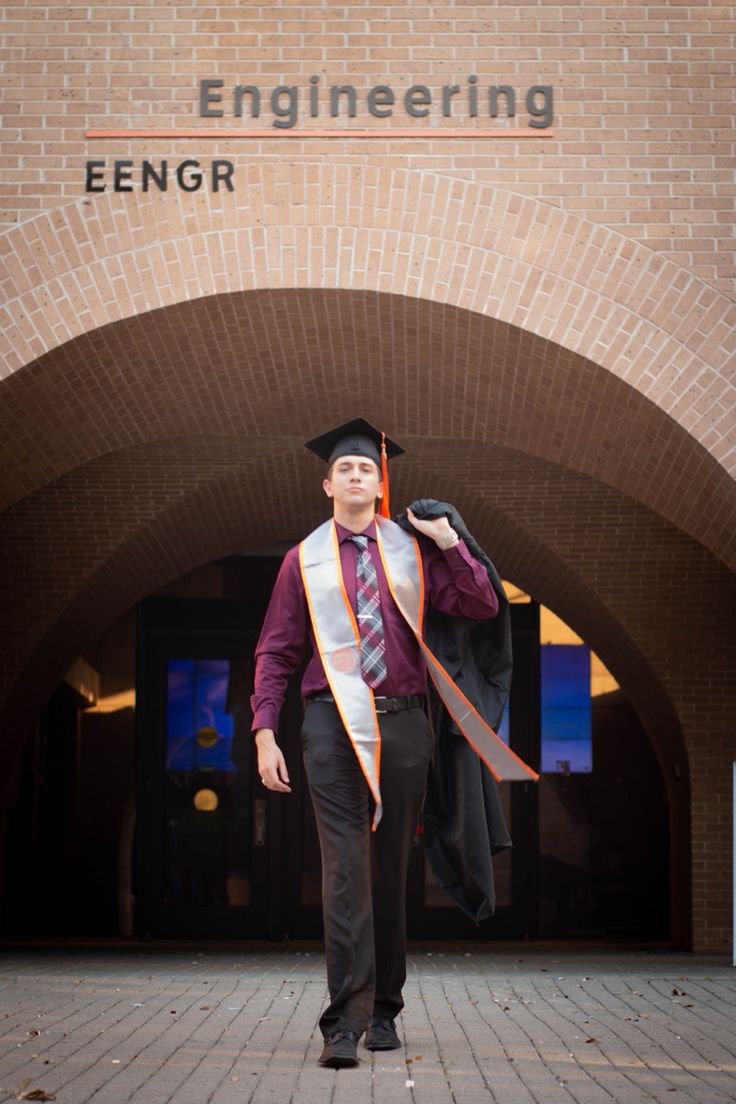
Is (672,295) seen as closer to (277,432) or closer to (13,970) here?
(277,432)

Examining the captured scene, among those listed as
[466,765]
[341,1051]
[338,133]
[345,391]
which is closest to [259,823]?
[345,391]

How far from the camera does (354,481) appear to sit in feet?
17.3

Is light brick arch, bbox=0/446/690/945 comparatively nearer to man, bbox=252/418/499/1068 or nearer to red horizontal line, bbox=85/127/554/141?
red horizontal line, bbox=85/127/554/141

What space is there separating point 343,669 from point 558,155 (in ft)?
13.3

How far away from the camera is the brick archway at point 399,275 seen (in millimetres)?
7812

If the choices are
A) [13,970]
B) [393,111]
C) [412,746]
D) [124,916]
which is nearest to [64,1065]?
[412,746]

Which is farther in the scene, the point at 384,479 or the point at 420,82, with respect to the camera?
the point at 420,82

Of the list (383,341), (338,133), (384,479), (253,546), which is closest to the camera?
(384,479)

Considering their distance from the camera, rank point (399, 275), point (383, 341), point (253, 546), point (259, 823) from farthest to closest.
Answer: point (259, 823) < point (253, 546) < point (383, 341) < point (399, 275)

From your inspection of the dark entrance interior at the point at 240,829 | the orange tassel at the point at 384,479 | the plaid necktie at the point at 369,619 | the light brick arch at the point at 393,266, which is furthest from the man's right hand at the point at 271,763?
the dark entrance interior at the point at 240,829

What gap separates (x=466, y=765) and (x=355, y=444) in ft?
4.05

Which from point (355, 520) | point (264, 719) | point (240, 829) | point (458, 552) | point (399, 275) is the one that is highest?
point (399, 275)

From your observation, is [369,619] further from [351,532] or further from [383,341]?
[383,341]

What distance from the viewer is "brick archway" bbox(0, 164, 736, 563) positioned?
7812 mm
